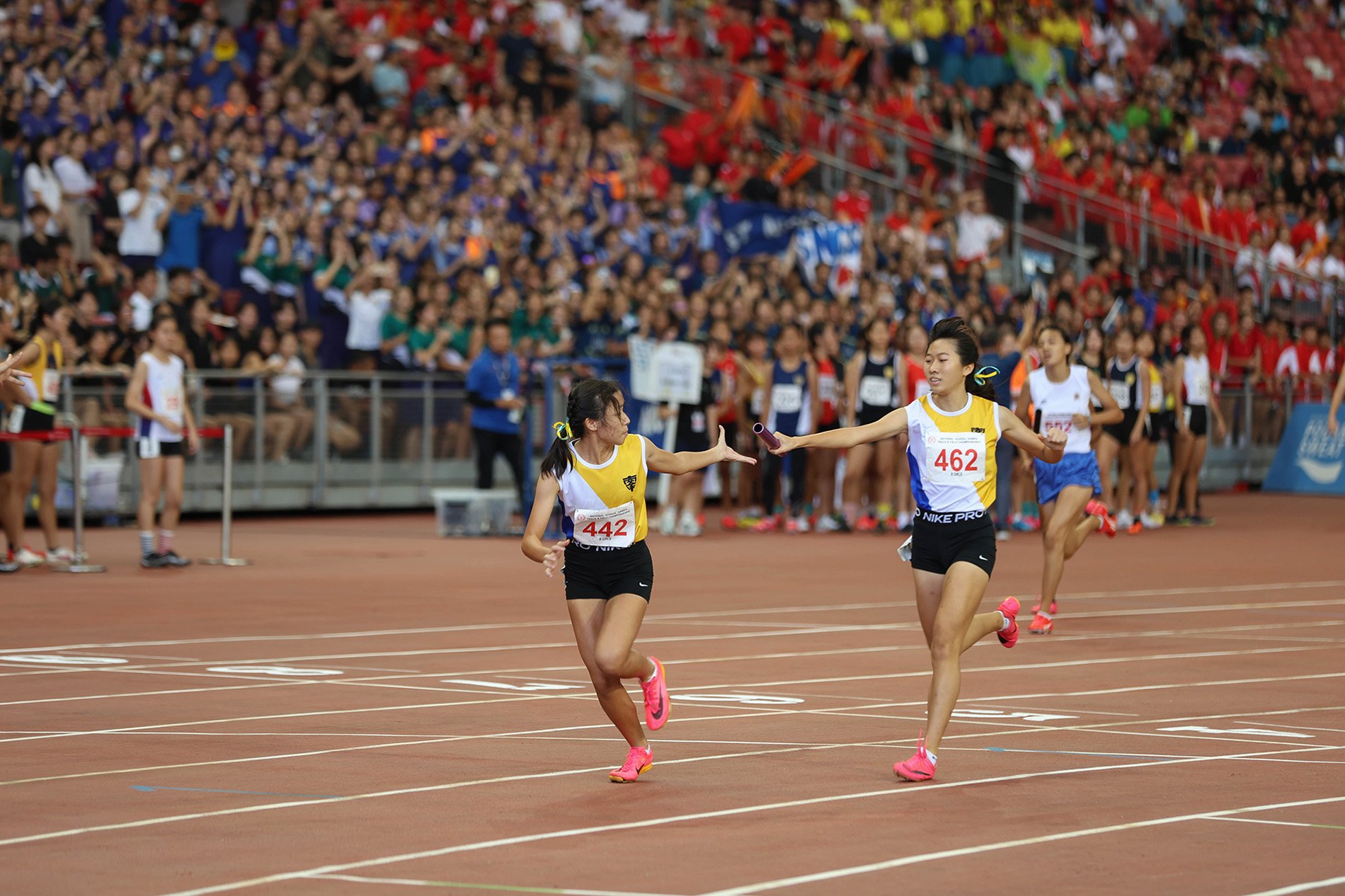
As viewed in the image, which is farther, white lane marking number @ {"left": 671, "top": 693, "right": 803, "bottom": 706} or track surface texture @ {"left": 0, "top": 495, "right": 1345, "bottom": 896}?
white lane marking number @ {"left": 671, "top": 693, "right": 803, "bottom": 706}

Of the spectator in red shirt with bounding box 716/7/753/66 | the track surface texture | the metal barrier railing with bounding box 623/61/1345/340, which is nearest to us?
the track surface texture

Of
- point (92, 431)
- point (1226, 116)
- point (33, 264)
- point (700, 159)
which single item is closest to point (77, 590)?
point (92, 431)

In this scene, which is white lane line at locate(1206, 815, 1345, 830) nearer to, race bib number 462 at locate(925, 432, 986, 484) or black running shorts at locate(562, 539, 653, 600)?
race bib number 462 at locate(925, 432, 986, 484)

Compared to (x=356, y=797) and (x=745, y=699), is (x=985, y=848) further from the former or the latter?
(x=745, y=699)

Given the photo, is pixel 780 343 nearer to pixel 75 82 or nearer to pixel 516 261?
pixel 516 261

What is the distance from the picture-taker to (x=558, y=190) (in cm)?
2739

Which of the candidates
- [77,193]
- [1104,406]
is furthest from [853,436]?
[77,193]

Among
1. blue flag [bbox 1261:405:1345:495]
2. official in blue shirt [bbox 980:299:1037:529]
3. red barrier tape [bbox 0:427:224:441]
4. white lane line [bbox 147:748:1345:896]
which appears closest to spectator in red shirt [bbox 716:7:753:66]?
official in blue shirt [bbox 980:299:1037:529]

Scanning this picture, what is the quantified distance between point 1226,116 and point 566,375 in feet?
70.0

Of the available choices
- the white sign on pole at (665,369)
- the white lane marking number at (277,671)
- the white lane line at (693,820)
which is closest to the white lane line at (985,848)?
the white lane line at (693,820)

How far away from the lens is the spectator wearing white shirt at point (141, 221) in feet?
74.9

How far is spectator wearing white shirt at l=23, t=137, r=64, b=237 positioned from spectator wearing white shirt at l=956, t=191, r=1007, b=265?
43.3 feet

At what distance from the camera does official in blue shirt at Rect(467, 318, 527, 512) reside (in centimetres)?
2244

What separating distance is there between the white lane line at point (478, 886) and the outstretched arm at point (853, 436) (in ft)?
9.78
